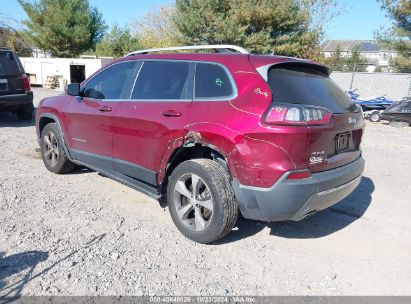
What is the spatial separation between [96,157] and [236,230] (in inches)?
78.9

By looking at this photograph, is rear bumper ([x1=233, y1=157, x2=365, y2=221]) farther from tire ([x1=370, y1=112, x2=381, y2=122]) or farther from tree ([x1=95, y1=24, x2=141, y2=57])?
tree ([x1=95, y1=24, x2=141, y2=57])

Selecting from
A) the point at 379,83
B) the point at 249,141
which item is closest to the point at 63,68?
the point at 379,83

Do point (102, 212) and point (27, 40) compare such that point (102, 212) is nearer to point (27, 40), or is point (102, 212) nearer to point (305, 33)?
point (305, 33)

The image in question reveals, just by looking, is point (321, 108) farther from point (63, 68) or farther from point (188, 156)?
point (63, 68)

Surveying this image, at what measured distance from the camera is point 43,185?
500 centimetres

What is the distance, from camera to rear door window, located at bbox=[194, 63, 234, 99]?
3388 mm

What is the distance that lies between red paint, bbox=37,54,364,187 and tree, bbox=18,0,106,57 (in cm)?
3094

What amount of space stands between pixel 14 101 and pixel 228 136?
771cm

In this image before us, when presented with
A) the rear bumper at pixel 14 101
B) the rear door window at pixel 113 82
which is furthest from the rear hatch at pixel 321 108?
the rear bumper at pixel 14 101

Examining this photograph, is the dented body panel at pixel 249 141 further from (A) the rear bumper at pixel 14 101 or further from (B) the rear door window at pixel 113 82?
(A) the rear bumper at pixel 14 101

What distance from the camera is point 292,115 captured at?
9.83 ft

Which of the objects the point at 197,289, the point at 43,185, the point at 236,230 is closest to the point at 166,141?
the point at 236,230

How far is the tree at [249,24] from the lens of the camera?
20.7 m

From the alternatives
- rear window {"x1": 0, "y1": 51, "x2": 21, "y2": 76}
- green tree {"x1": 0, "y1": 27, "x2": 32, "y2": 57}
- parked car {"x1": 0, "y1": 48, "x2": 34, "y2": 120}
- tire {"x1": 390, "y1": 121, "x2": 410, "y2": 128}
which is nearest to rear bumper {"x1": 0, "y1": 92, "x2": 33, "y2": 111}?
parked car {"x1": 0, "y1": 48, "x2": 34, "y2": 120}
